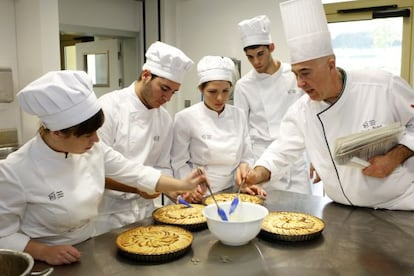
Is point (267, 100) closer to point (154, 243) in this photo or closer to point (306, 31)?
point (306, 31)

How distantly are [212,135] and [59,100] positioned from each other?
3.49 ft

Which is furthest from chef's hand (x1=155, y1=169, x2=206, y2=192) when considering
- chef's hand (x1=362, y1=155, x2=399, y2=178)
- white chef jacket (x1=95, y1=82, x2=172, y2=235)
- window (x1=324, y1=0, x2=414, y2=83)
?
window (x1=324, y1=0, x2=414, y2=83)

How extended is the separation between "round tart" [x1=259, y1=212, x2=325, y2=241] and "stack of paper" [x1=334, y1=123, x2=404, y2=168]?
0.81 ft

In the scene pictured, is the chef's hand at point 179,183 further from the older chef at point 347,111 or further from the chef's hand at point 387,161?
the chef's hand at point 387,161

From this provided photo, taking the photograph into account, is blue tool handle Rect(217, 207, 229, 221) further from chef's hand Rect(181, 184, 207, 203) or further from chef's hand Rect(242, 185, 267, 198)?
chef's hand Rect(242, 185, 267, 198)

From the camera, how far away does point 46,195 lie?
1.24m

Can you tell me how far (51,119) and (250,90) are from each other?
67.7 inches

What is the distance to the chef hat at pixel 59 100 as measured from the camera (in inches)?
45.4

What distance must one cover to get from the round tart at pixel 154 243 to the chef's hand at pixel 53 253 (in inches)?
5.2

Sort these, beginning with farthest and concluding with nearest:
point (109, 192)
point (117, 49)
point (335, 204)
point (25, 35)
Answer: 1. point (117, 49)
2. point (25, 35)
3. point (109, 192)
4. point (335, 204)

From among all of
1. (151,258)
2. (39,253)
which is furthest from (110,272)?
(39,253)

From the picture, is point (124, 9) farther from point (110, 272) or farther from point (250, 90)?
point (110, 272)

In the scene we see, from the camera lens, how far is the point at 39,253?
1159mm

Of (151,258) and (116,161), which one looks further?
(116,161)
